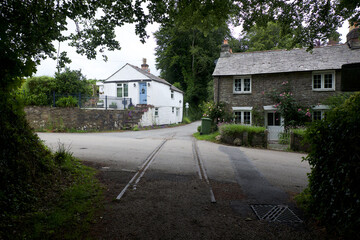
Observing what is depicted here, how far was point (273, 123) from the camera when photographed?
1770 centimetres

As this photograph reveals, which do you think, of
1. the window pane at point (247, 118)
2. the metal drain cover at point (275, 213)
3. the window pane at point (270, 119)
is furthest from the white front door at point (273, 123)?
the metal drain cover at point (275, 213)

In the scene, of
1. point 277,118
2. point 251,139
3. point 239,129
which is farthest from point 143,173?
point 277,118

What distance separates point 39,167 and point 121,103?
2072cm

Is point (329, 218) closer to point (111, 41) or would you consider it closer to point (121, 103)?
point (111, 41)

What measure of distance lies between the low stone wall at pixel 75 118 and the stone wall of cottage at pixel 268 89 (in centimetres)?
1067

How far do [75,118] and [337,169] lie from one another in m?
20.4

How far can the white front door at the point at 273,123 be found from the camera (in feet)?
55.8

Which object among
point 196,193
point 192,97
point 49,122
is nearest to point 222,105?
point 196,193

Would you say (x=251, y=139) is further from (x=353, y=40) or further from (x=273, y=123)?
(x=353, y=40)

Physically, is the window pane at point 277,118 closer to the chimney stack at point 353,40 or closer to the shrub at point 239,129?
the shrub at point 239,129

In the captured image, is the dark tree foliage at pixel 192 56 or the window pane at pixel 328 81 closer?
the window pane at pixel 328 81

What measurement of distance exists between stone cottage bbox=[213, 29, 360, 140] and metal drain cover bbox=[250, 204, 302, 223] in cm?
1379

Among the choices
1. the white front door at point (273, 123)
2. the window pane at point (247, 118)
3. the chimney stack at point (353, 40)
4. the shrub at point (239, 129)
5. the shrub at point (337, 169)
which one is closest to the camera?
the shrub at point (337, 169)

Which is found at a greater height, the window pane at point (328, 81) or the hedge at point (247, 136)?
the window pane at point (328, 81)
